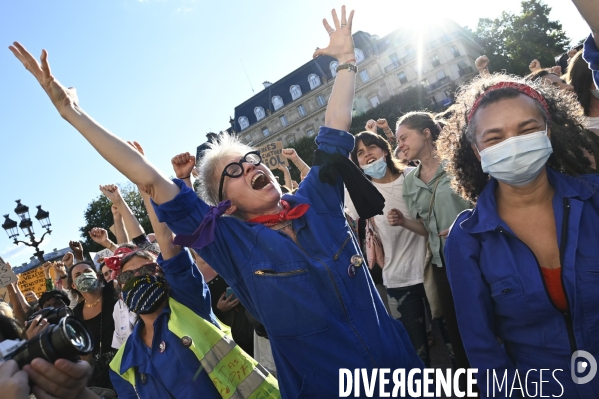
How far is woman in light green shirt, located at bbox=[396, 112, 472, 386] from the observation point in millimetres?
3527

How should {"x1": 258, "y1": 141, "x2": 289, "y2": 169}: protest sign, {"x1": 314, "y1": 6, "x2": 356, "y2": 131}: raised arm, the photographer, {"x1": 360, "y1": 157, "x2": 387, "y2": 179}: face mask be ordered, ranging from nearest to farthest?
1. the photographer
2. {"x1": 314, "y1": 6, "x2": 356, "y2": 131}: raised arm
3. {"x1": 360, "y1": 157, "x2": 387, "y2": 179}: face mask
4. {"x1": 258, "y1": 141, "x2": 289, "y2": 169}: protest sign

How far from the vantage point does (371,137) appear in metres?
4.45

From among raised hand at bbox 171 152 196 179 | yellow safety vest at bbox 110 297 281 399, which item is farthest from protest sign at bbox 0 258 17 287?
raised hand at bbox 171 152 196 179

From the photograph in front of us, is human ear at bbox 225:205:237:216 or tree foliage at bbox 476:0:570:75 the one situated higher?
tree foliage at bbox 476:0:570:75

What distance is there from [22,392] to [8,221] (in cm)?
1283

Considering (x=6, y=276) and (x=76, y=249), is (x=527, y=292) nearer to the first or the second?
(x=6, y=276)

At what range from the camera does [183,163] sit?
2.37 m

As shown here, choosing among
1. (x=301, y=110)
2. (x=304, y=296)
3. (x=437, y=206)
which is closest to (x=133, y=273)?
(x=304, y=296)

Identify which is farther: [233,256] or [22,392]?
[233,256]

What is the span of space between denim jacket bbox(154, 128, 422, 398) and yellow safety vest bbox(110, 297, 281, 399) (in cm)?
49

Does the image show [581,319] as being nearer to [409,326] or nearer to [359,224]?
[409,326]

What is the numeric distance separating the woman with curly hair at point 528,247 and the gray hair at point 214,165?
133 centimetres

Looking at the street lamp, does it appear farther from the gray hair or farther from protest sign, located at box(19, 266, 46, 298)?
the gray hair

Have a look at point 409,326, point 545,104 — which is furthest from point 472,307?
point 409,326
